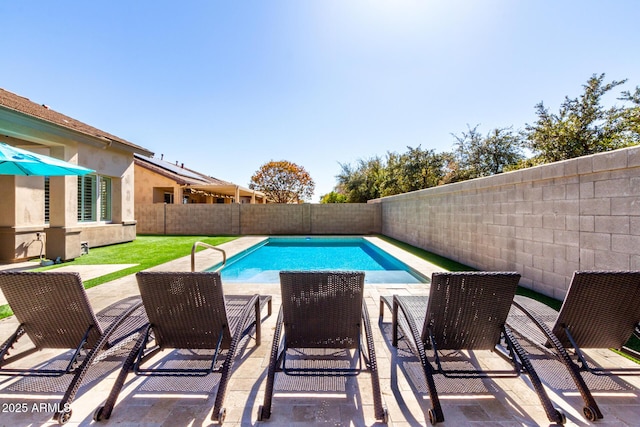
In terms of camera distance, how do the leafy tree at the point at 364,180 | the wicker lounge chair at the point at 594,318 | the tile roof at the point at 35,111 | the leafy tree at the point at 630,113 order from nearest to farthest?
the wicker lounge chair at the point at 594,318 → the tile roof at the point at 35,111 → the leafy tree at the point at 630,113 → the leafy tree at the point at 364,180

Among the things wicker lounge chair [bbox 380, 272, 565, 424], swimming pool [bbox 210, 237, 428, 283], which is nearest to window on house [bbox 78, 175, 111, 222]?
swimming pool [bbox 210, 237, 428, 283]

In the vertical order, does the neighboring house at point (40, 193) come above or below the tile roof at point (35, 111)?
below

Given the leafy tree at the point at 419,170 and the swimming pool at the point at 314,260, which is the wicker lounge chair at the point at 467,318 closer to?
the swimming pool at the point at 314,260

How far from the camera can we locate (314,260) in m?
10.6

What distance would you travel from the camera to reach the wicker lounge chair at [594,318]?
2229mm

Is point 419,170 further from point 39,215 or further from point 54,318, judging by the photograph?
point 54,318

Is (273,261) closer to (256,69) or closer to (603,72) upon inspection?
(256,69)

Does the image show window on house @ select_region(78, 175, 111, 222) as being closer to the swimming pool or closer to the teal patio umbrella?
the teal patio umbrella

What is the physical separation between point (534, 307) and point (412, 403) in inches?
92.5

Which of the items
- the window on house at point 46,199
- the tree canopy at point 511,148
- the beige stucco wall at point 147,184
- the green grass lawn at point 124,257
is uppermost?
the tree canopy at point 511,148

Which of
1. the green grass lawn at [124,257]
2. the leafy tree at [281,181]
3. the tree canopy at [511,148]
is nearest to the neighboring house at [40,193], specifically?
the green grass lawn at [124,257]

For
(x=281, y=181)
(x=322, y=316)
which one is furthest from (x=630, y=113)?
(x=281, y=181)

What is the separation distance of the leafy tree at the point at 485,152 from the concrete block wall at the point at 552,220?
14.5 meters

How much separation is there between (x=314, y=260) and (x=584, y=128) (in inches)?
616
